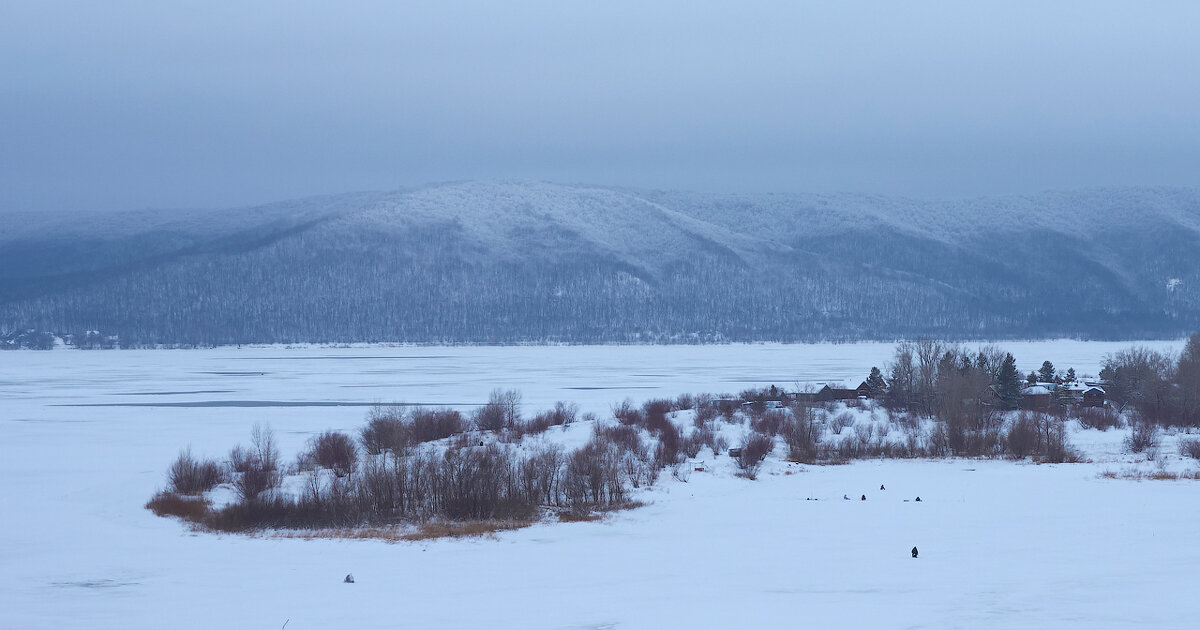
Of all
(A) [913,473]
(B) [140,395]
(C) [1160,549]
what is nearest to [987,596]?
(C) [1160,549]

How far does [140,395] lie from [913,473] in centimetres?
4476

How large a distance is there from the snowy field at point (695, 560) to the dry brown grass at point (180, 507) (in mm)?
414

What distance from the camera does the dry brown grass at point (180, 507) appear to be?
874 inches

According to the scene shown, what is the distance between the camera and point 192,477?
84.6 feet

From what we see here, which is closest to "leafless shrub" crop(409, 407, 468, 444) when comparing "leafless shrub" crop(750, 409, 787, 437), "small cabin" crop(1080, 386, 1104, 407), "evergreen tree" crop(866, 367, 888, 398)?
"leafless shrub" crop(750, 409, 787, 437)

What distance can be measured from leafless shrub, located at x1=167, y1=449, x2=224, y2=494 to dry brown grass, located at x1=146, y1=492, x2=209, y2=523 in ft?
4.26

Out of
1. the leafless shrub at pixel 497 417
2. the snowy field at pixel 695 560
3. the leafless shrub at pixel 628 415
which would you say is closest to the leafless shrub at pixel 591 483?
the snowy field at pixel 695 560

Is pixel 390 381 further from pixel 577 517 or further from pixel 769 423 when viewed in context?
pixel 577 517

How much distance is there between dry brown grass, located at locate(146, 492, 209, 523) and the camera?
22.2 metres

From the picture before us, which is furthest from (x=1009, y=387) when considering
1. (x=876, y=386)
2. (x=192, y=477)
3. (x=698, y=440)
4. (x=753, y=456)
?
(x=192, y=477)

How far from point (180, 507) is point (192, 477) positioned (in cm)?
297

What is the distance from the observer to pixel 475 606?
13641mm

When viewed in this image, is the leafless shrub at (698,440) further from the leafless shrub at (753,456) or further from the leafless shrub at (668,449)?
the leafless shrub at (753,456)

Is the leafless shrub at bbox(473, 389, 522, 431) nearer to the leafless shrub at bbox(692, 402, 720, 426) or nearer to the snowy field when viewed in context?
the leafless shrub at bbox(692, 402, 720, 426)
